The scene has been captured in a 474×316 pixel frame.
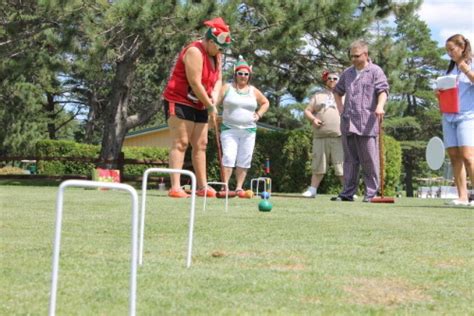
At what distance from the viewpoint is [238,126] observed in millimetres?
9016

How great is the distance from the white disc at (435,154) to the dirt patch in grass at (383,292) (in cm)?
1220

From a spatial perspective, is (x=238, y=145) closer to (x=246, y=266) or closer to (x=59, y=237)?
(x=246, y=266)

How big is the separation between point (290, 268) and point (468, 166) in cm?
480

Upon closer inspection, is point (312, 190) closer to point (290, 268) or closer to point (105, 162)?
point (290, 268)

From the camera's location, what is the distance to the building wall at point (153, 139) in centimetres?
4162

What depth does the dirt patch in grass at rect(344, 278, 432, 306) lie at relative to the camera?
8.45 ft

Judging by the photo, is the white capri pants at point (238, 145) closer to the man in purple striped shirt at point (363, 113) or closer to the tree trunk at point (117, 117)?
the man in purple striped shirt at point (363, 113)

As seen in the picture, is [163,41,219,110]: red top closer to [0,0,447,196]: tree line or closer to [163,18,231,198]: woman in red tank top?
[163,18,231,198]: woman in red tank top

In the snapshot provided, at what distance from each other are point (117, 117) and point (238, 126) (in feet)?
27.6

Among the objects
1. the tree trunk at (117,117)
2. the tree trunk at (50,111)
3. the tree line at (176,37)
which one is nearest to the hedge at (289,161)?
the tree line at (176,37)

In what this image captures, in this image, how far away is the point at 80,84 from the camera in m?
40.5

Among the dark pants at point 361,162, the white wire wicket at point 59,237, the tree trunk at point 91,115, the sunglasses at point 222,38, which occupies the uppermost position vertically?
the tree trunk at point 91,115

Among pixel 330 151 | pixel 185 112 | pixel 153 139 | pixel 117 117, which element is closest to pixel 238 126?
pixel 185 112

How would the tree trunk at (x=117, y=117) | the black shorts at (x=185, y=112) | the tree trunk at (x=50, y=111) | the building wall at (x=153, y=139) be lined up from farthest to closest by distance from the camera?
the building wall at (x=153, y=139) < the tree trunk at (x=50, y=111) < the tree trunk at (x=117, y=117) < the black shorts at (x=185, y=112)
